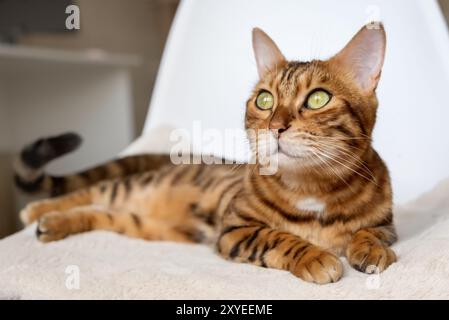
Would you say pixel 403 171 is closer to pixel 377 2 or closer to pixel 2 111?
pixel 377 2

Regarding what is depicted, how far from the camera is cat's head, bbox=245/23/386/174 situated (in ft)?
1.96

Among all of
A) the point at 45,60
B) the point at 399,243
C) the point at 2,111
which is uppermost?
the point at 45,60

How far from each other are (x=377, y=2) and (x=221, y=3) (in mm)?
297

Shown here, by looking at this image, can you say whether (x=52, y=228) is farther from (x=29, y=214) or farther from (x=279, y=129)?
(x=279, y=129)

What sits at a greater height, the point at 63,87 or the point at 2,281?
the point at 63,87

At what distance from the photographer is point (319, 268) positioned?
0.56 meters

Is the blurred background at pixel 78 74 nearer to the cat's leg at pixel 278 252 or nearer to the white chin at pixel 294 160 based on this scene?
the cat's leg at pixel 278 252

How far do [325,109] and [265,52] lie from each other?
0.14m

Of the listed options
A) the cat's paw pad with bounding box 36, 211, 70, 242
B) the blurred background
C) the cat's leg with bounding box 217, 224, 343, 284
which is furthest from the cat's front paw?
the blurred background

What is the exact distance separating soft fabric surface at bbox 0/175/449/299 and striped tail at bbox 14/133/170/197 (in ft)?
0.97
